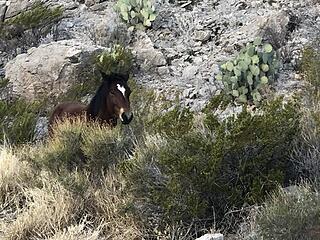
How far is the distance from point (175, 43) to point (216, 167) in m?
8.04

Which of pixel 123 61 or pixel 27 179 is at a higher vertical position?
pixel 27 179

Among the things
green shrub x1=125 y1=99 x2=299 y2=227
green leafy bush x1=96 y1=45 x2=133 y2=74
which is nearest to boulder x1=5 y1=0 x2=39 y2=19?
green leafy bush x1=96 y1=45 x2=133 y2=74

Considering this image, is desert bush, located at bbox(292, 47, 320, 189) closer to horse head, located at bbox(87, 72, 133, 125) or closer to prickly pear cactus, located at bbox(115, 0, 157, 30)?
horse head, located at bbox(87, 72, 133, 125)

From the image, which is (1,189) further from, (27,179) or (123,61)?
(123,61)

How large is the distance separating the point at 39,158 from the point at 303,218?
3.66 meters

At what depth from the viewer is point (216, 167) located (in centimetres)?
644

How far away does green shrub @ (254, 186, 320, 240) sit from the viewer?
5.30m

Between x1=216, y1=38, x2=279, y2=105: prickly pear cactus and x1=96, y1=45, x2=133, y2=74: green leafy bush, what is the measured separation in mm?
2386

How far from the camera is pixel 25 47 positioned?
15562 millimetres

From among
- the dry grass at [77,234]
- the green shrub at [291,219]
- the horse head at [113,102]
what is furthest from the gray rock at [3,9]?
the green shrub at [291,219]

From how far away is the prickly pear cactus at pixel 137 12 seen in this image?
14562 mm

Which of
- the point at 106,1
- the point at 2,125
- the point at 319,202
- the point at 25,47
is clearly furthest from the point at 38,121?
the point at 319,202

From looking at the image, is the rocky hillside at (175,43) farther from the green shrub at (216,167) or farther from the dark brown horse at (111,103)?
the green shrub at (216,167)

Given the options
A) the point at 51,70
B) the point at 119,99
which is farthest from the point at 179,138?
the point at 51,70
